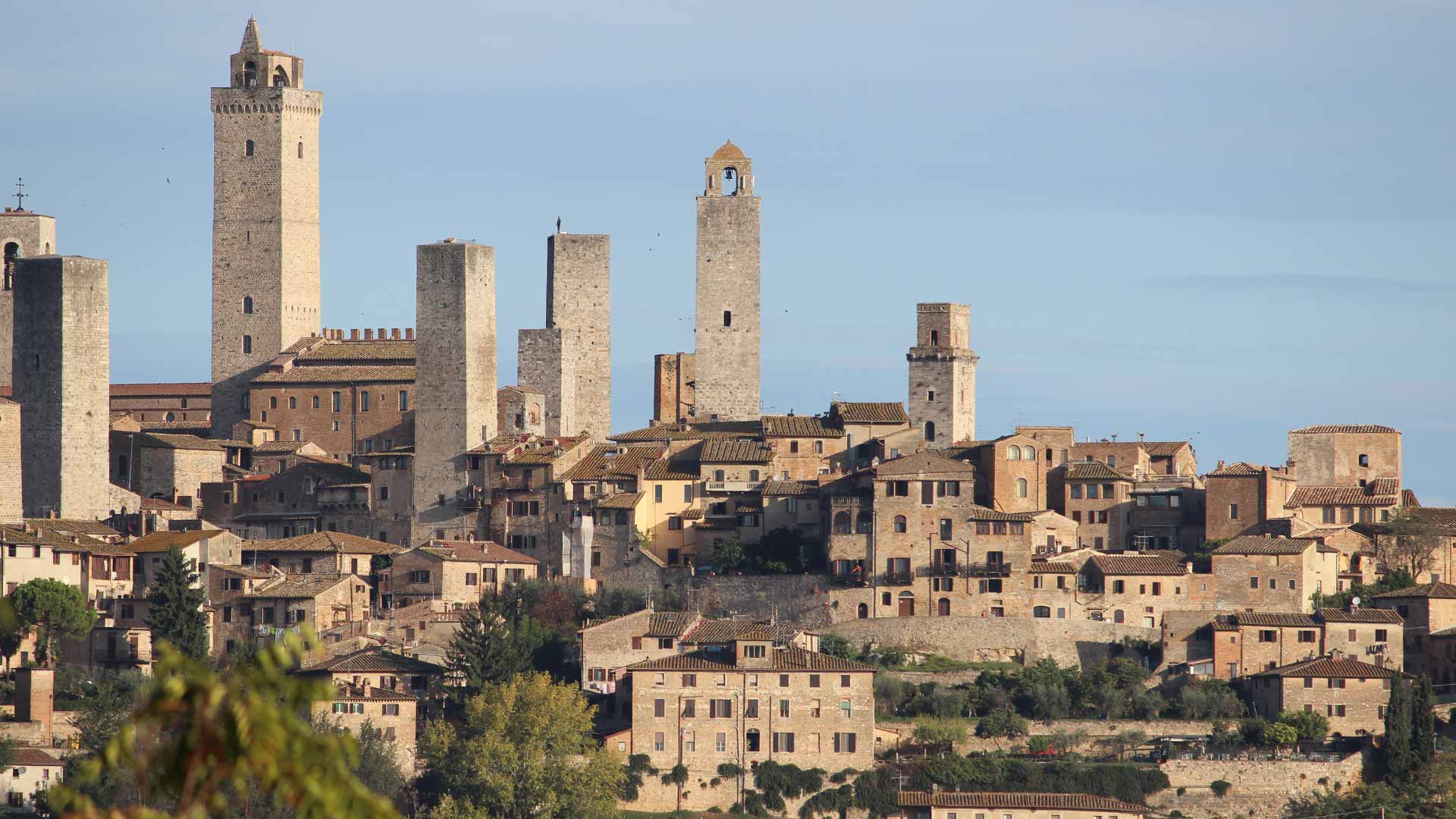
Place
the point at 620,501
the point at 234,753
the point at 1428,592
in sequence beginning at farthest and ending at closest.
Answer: the point at 620,501 < the point at 1428,592 < the point at 234,753

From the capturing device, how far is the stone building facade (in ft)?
257

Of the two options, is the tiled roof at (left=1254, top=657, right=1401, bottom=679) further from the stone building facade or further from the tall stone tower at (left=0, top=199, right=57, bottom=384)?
the tall stone tower at (left=0, top=199, right=57, bottom=384)

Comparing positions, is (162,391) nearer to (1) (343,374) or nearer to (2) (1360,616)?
(1) (343,374)

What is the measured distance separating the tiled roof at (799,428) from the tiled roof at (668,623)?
10700 millimetres

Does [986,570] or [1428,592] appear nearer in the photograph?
[1428,592]

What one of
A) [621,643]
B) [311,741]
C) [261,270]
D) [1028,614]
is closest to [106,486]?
[261,270]

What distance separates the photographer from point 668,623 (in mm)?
59562

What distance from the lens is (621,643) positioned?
59.7 metres

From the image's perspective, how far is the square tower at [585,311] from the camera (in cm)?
7706

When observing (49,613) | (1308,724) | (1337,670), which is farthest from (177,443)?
(1337,670)

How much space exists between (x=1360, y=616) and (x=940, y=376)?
647 inches

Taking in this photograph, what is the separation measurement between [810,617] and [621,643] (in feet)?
16.9

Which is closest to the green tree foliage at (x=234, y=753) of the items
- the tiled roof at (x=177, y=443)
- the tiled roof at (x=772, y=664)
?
the tiled roof at (x=772, y=664)

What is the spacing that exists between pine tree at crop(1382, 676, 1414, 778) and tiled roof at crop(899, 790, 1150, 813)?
232 inches
